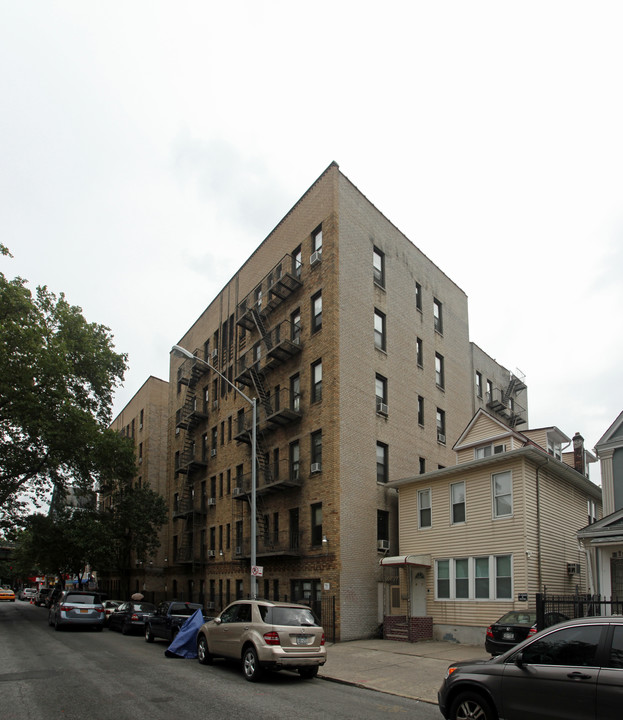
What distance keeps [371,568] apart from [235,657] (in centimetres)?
1169

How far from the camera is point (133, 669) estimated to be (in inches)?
564

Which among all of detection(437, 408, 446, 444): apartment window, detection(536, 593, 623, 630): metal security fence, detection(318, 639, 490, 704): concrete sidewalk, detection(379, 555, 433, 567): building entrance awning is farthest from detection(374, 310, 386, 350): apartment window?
detection(536, 593, 623, 630): metal security fence

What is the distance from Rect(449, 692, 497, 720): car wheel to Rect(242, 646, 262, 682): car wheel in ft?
18.0

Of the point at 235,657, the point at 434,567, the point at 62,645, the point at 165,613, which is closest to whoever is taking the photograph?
the point at 235,657

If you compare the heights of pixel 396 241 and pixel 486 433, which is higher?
pixel 396 241

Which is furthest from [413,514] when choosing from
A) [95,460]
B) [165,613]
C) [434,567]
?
[95,460]

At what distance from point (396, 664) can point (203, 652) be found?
4.96m

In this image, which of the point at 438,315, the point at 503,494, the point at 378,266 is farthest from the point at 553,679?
the point at 438,315

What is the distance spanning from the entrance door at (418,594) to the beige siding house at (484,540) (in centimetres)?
4

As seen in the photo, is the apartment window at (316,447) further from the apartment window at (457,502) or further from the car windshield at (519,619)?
the car windshield at (519,619)

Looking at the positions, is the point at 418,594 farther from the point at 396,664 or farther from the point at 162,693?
the point at 162,693

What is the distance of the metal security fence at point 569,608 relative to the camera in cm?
1045

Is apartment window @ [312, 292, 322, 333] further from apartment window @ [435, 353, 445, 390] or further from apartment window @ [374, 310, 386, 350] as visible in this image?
apartment window @ [435, 353, 445, 390]

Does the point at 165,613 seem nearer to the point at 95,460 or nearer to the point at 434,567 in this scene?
the point at 434,567
